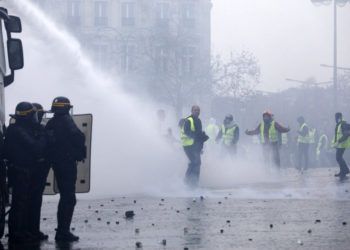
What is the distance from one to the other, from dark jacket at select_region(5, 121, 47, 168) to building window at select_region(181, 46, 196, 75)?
42.6 m

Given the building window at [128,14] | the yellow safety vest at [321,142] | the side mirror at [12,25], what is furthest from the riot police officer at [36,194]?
the building window at [128,14]

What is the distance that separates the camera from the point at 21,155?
9.59 metres

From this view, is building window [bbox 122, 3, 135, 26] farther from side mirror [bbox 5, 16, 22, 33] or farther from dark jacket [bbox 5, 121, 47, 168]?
dark jacket [bbox 5, 121, 47, 168]

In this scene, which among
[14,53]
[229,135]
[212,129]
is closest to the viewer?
[14,53]

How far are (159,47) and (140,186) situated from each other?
31391 mm

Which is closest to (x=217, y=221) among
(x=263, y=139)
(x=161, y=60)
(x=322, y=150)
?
(x=263, y=139)

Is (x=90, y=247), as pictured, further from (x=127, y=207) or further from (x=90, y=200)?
(x=90, y=200)

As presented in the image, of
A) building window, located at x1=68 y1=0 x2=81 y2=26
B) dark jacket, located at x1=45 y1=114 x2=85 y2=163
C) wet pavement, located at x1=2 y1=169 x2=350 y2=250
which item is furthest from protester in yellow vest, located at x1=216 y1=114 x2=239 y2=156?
building window, located at x1=68 y1=0 x2=81 y2=26

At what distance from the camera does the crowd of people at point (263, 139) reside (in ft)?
59.0

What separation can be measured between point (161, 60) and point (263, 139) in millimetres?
27806

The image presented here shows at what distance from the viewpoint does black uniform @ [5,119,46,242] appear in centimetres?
956

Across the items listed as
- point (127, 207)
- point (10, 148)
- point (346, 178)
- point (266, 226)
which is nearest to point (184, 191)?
point (127, 207)

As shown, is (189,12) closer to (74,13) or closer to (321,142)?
(74,13)

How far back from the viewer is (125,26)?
65250 mm
